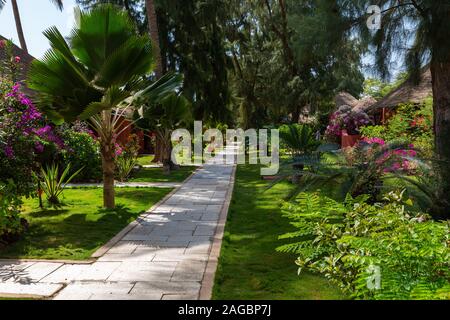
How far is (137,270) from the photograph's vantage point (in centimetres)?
496

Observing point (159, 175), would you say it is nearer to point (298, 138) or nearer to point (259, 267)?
point (298, 138)

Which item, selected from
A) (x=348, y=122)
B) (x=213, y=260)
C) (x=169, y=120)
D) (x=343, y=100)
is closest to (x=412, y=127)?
(x=348, y=122)

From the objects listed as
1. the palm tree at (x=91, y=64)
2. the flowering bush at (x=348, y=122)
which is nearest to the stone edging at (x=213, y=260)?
the palm tree at (x=91, y=64)

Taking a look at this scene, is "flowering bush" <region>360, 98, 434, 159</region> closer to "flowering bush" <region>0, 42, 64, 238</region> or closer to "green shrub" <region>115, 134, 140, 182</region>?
"green shrub" <region>115, 134, 140, 182</region>

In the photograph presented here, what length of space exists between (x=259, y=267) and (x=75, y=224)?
384cm

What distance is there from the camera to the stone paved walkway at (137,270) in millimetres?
4262

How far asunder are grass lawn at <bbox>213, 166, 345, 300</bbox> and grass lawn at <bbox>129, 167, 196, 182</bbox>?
228 inches

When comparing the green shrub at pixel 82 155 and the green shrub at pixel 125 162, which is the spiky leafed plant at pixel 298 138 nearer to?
the green shrub at pixel 125 162

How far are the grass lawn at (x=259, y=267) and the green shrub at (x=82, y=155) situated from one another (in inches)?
248

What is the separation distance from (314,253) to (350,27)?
5059mm

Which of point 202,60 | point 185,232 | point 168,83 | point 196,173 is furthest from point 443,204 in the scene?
point 202,60

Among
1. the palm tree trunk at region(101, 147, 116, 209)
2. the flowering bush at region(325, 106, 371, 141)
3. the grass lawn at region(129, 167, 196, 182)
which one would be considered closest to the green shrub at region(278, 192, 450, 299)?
the palm tree trunk at region(101, 147, 116, 209)
